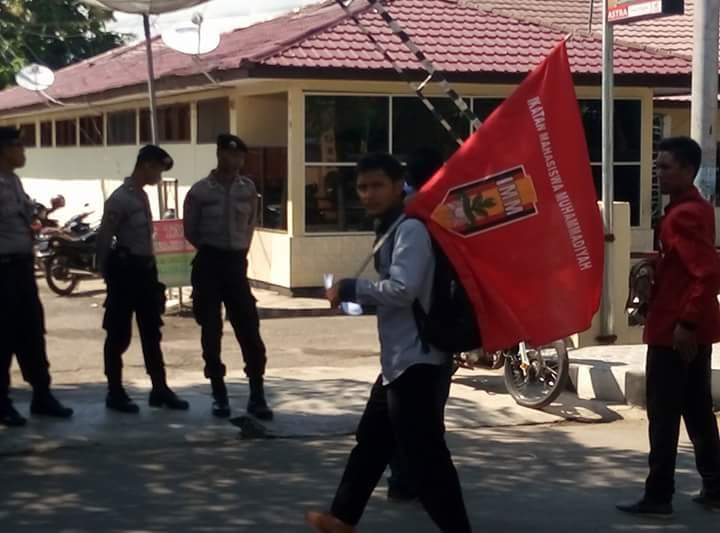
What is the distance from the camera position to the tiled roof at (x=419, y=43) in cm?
1691

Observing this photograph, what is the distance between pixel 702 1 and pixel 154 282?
15.7 feet

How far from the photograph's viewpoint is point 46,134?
102 feet

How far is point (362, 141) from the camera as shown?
18000mm

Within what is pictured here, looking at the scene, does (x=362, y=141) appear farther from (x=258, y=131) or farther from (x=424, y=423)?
(x=424, y=423)

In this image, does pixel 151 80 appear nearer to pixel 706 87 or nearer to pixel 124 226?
pixel 124 226

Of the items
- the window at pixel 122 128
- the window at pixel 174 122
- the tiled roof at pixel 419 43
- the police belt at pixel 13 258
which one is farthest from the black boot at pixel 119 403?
the window at pixel 122 128

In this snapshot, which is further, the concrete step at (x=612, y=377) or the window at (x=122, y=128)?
the window at (x=122, y=128)

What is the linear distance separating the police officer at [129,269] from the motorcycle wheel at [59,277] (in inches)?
381

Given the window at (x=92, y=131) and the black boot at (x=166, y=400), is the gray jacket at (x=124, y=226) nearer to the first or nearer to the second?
the black boot at (x=166, y=400)

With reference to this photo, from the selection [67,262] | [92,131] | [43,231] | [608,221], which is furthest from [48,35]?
[608,221]

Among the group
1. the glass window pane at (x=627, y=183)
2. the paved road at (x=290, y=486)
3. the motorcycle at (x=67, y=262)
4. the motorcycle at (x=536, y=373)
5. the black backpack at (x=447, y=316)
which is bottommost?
the paved road at (x=290, y=486)

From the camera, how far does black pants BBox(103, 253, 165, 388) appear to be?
938 cm

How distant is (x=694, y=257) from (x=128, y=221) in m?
4.17

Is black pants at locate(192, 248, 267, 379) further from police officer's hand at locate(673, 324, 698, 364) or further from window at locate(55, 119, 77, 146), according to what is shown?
window at locate(55, 119, 77, 146)
